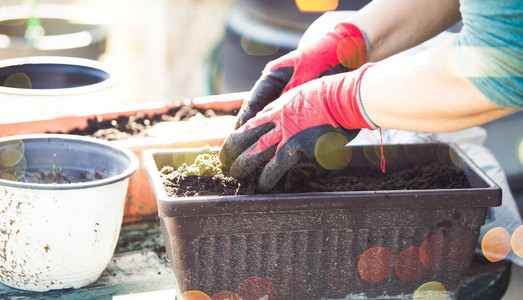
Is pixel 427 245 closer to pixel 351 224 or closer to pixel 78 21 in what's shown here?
pixel 351 224

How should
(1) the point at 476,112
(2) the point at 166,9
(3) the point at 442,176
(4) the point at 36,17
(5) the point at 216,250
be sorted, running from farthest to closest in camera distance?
(2) the point at 166,9, (4) the point at 36,17, (3) the point at 442,176, (5) the point at 216,250, (1) the point at 476,112

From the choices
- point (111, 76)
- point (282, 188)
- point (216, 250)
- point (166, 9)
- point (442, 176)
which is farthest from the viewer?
point (166, 9)

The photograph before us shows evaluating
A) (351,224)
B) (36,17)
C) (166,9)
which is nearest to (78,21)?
(36,17)

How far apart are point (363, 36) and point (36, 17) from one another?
1.68 meters

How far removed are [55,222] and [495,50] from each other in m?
0.75

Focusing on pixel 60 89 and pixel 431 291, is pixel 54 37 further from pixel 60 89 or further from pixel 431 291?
pixel 431 291

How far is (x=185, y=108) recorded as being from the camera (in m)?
1.68

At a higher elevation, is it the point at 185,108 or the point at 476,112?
the point at 476,112

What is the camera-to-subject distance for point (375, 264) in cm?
A: 96

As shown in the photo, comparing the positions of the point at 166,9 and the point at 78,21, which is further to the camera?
the point at 166,9

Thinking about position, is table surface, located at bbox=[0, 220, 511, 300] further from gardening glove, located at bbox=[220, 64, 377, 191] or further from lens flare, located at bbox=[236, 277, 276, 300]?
gardening glove, located at bbox=[220, 64, 377, 191]

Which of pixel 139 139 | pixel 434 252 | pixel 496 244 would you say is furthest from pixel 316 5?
pixel 434 252

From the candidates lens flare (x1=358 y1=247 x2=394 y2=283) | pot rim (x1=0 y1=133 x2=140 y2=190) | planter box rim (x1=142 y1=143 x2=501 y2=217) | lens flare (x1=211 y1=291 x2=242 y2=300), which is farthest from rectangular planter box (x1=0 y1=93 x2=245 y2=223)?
lens flare (x1=358 y1=247 x2=394 y2=283)

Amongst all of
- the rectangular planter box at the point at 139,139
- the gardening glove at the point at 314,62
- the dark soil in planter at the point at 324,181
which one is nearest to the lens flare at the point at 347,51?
the gardening glove at the point at 314,62
